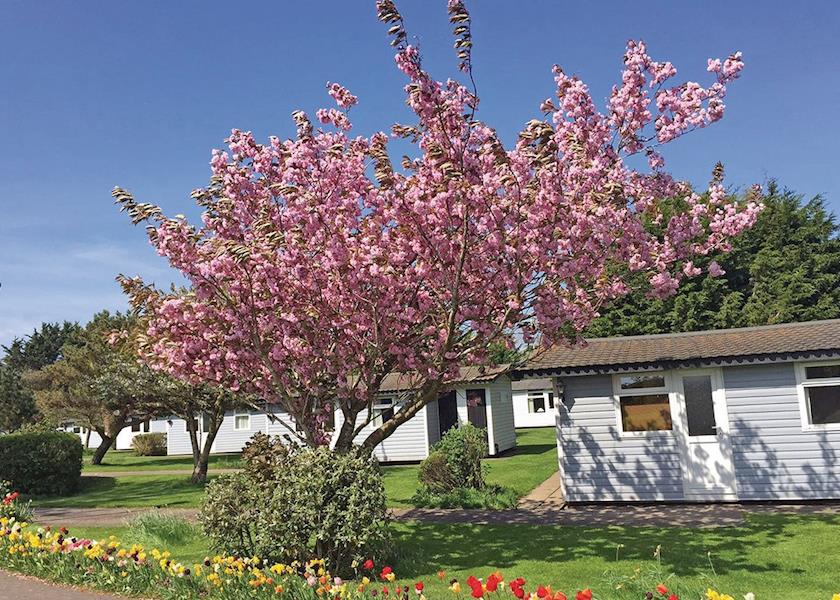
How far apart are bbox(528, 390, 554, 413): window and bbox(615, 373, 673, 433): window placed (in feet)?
113

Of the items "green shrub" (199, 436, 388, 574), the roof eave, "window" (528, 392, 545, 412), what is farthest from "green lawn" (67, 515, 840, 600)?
"window" (528, 392, 545, 412)

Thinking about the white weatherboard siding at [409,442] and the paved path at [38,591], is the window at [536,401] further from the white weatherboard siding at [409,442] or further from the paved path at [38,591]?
the paved path at [38,591]

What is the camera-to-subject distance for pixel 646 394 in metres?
13.7

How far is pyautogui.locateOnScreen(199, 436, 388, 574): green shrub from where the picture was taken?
7.75m

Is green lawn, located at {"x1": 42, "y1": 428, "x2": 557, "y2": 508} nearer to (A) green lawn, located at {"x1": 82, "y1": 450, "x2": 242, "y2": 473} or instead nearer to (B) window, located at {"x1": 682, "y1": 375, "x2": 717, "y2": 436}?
(A) green lawn, located at {"x1": 82, "y1": 450, "x2": 242, "y2": 473}

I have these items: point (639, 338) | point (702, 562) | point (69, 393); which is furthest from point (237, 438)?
point (702, 562)

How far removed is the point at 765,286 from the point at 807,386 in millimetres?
22786

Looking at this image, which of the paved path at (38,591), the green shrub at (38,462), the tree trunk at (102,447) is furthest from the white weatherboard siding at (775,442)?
the tree trunk at (102,447)

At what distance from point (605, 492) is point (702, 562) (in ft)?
18.1

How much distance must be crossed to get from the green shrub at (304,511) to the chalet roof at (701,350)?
4.90 meters

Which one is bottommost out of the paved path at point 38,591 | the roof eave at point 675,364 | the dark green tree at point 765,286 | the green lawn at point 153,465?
the green lawn at point 153,465

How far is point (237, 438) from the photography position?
36.4 meters

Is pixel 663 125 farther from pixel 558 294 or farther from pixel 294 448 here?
pixel 294 448

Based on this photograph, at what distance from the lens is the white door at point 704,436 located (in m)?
13.1
